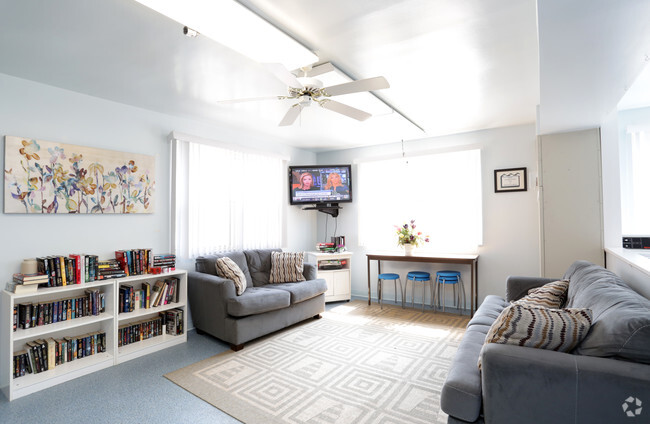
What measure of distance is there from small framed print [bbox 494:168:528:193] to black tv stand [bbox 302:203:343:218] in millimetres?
2342

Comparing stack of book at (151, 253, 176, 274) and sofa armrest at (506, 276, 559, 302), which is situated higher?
stack of book at (151, 253, 176, 274)

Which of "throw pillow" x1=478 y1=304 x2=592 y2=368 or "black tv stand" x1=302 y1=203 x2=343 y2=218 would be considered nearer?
"throw pillow" x1=478 y1=304 x2=592 y2=368

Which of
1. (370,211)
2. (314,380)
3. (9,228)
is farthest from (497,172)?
(9,228)

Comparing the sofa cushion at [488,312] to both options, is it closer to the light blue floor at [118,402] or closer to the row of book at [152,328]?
the light blue floor at [118,402]

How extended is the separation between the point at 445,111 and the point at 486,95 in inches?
21.4

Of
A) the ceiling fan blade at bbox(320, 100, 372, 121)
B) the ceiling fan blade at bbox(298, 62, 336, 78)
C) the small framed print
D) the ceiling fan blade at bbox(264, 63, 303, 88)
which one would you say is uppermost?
the ceiling fan blade at bbox(298, 62, 336, 78)

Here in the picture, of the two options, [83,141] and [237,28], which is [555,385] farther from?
[83,141]

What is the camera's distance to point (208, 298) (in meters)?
3.60

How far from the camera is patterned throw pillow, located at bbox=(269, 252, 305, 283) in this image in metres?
4.40

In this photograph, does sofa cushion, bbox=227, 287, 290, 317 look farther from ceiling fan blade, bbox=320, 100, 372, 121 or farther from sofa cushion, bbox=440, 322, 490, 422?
sofa cushion, bbox=440, 322, 490, 422

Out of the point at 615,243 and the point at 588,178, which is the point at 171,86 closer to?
the point at 588,178

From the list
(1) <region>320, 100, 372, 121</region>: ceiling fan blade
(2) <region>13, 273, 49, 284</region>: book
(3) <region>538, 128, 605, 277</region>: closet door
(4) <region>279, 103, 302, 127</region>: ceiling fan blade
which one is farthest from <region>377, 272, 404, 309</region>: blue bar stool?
(2) <region>13, 273, 49, 284</region>: book

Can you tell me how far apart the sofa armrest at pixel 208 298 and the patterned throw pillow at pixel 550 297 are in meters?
2.57

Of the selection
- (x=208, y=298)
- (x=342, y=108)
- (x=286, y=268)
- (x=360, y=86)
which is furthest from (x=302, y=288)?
(x=360, y=86)
